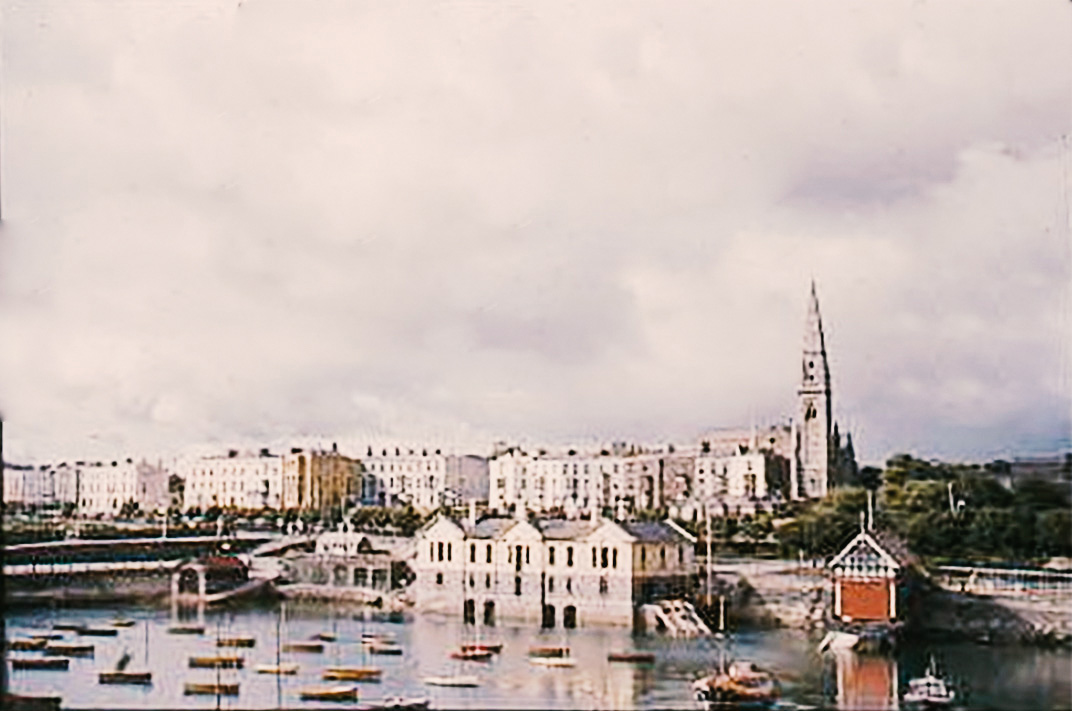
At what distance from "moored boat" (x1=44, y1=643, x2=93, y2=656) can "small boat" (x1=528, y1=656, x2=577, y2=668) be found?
2015mm

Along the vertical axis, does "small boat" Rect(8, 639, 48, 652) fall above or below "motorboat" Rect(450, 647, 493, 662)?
above

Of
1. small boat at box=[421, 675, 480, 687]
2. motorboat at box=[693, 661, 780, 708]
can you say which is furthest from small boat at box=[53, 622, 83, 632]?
motorboat at box=[693, 661, 780, 708]

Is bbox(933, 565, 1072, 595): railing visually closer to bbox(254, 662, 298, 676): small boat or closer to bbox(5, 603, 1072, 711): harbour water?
bbox(5, 603, 1072, 711): harbour water

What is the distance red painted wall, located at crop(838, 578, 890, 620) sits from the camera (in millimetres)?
8680

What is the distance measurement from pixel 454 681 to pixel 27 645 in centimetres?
235

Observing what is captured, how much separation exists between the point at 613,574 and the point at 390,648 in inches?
71.8

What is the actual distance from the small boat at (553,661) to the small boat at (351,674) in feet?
2.48

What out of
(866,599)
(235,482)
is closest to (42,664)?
(866,599)

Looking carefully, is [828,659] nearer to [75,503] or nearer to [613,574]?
[613,574]

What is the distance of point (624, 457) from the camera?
14.1 metres

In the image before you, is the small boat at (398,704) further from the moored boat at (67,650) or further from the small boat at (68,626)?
the small boat at (68,626)

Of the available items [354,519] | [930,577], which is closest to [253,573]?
[354,519]

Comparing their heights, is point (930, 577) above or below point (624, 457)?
below

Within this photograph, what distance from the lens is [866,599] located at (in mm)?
8750
